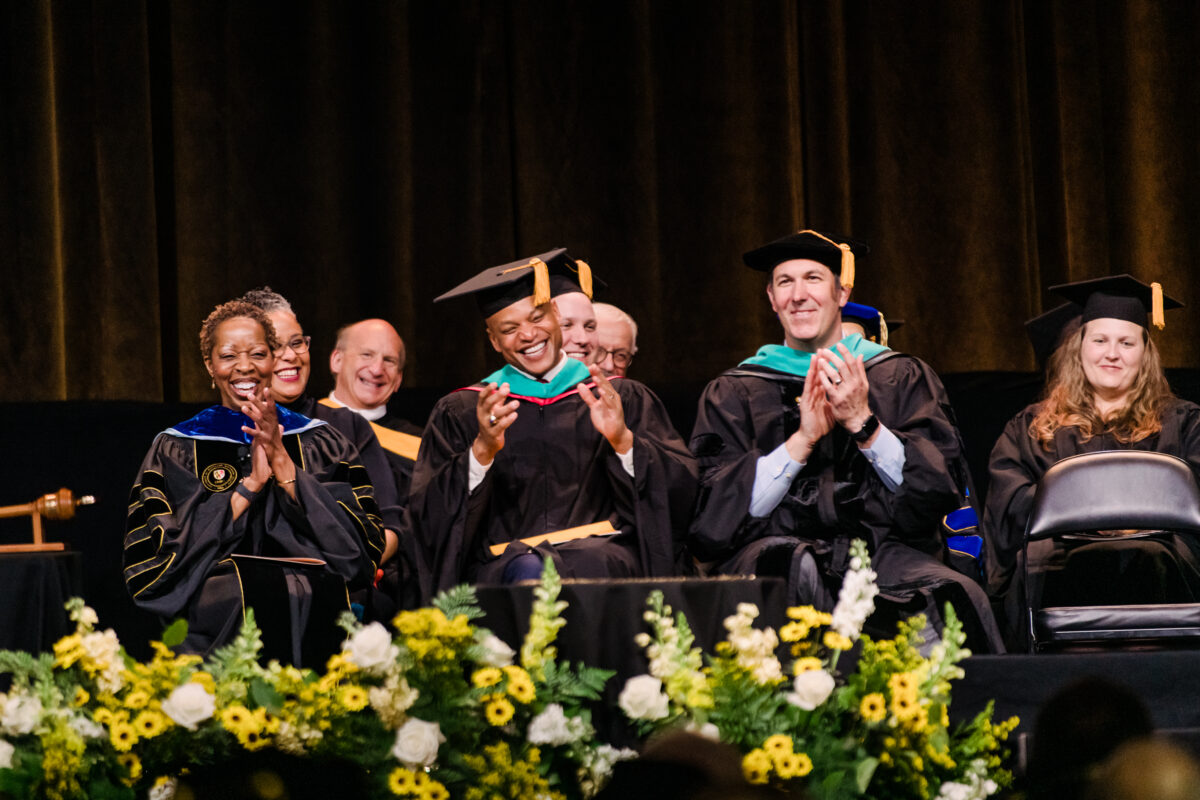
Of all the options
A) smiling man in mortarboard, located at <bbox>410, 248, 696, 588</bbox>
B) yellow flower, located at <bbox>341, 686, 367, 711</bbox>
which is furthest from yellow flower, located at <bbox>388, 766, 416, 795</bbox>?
smiling man in mortarboard, located at <bbox>410, 248, 696, 588</bbox>

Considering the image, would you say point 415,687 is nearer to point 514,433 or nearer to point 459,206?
point 514,433

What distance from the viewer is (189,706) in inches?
86.0

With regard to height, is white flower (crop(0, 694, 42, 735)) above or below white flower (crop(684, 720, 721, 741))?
above

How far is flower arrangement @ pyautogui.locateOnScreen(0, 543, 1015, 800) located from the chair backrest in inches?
84.0

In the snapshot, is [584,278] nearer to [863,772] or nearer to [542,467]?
[542,467]

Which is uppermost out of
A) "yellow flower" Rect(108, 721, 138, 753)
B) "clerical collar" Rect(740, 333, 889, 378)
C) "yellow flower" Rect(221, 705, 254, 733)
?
"clerical collar" Rect(740, 333, 889, 378)

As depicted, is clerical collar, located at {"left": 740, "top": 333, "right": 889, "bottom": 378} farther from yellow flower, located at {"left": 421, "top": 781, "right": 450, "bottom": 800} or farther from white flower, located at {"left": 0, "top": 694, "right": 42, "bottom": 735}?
white flower, located at {"left": 0, "top": 694, "right": 42, "bottom": 735}

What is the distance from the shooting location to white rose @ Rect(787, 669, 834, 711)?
225cm

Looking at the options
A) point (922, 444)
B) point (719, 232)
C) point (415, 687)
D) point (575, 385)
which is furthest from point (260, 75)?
point (415, 687)

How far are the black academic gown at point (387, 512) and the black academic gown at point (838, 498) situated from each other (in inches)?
40.0

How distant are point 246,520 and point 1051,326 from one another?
3185mm

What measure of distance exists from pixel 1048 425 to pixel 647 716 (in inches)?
134

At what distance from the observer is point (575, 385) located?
15.9 ft

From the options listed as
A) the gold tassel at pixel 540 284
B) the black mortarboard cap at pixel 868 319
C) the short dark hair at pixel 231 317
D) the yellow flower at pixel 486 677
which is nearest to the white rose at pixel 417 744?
the yellow flower at pixel 486 677
